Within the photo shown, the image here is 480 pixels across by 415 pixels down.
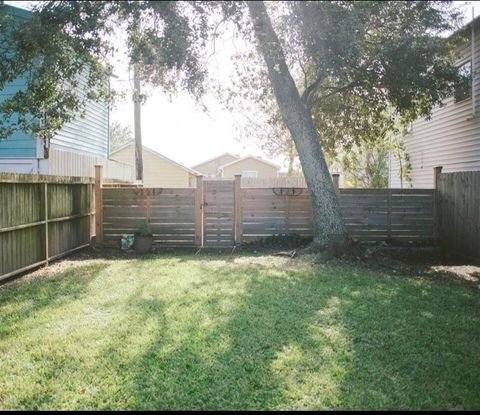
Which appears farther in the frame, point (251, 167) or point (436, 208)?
point (251, 167)

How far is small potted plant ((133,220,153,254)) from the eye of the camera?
10.7 meters

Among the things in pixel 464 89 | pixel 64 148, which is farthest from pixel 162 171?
pixel 464 89

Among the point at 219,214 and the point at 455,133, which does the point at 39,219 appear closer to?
the point at 219,214

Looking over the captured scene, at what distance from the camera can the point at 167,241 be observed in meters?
11.2

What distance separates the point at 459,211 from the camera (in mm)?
10188

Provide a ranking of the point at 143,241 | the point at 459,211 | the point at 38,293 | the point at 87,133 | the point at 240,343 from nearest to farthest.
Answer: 1. the point at 240,343
2. the point at 38,293
3. the point at 459,211
4. the point at 143,241
5. the point at 87,133

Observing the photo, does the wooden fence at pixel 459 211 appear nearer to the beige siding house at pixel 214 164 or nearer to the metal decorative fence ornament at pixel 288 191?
the metal decorative fence ornament at pixel 288 191

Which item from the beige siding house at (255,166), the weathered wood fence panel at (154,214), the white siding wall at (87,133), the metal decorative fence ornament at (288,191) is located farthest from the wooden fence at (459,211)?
the beige siding house at (255,166)

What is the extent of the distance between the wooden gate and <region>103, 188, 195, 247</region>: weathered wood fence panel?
40 cm

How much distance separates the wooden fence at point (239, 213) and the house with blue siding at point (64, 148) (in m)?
1.80

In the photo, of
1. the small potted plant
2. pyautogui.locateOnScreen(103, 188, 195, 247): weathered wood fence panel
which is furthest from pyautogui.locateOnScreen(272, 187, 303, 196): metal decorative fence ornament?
the small potted plant

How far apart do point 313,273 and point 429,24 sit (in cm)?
667

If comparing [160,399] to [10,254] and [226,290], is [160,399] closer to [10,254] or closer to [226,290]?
[226,290]

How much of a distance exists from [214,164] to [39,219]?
46892 mm
